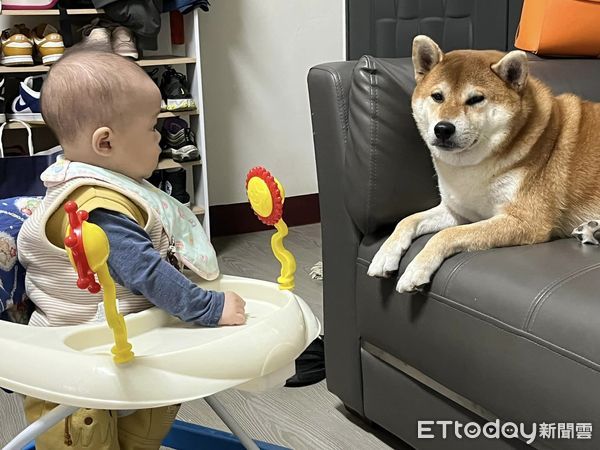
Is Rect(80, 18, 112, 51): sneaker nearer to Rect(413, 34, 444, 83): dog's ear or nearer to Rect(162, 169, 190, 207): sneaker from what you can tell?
Rect(162, 169, 190, 207): sneaker

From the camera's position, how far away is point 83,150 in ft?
3.31

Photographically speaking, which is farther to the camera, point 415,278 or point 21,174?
point 21,174

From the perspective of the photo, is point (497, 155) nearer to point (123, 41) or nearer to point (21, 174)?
point (21, 174)

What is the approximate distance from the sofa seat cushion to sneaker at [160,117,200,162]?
1416 millimetres

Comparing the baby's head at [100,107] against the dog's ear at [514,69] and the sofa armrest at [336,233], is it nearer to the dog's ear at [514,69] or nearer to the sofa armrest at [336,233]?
the sofa armrest at [336,233]

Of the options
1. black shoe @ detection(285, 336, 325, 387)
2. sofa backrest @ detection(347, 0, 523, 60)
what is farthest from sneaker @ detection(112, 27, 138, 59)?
black shoe @ detection(285, 336, 325, 387)

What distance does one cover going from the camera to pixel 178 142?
8.73 ft

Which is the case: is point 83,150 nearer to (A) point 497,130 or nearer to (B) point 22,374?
(B) point 22,374

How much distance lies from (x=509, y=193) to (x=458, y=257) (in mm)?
231

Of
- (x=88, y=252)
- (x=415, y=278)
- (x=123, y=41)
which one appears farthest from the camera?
(x=123, y=41)

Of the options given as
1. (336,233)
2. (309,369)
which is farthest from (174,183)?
(336,233)

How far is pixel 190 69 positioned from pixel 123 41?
309mm

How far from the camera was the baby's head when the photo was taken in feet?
3.19

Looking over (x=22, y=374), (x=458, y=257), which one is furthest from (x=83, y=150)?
(x=458, y=257)
